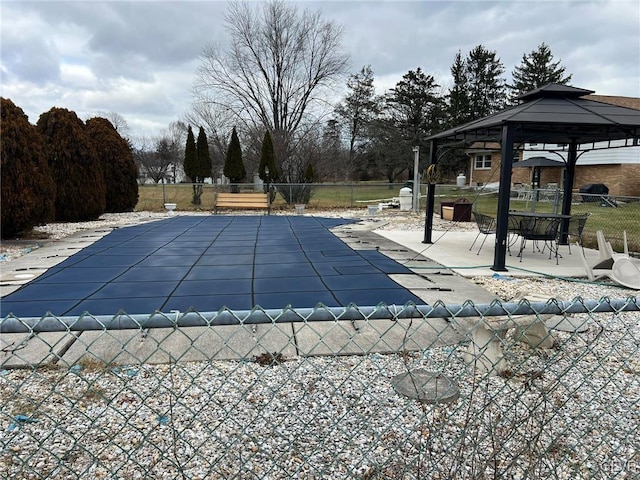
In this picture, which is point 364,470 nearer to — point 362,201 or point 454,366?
point 454,366

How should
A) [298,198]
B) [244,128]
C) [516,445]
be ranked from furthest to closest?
[244,128]
[298,198]
[516,445]

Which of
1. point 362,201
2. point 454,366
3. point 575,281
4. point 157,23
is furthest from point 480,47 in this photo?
point 454,366

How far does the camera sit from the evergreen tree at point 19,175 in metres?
7.75

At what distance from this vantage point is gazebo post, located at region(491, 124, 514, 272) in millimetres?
5602

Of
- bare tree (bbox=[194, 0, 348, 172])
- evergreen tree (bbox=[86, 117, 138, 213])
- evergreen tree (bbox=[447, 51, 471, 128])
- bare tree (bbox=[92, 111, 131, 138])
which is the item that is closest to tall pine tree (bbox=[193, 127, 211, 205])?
evergreen tree (bbox=[86, 117, 138, 213])

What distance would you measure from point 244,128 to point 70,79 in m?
13.0

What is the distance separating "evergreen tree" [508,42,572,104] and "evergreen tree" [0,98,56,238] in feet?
106

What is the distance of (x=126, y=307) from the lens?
408 cm

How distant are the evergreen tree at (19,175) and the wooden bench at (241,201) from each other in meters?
6.66

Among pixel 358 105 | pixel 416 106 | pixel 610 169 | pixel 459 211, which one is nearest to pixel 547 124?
pixel 459 211

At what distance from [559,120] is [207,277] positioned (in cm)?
485

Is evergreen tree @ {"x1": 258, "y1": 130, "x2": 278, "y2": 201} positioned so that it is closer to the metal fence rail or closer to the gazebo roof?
the gazebo roof

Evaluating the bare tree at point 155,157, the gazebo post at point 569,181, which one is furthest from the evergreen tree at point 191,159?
the bare tree at point 155,157

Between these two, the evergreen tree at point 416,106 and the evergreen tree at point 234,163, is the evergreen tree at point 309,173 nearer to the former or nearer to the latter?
the evergreen tree at point 234,163
